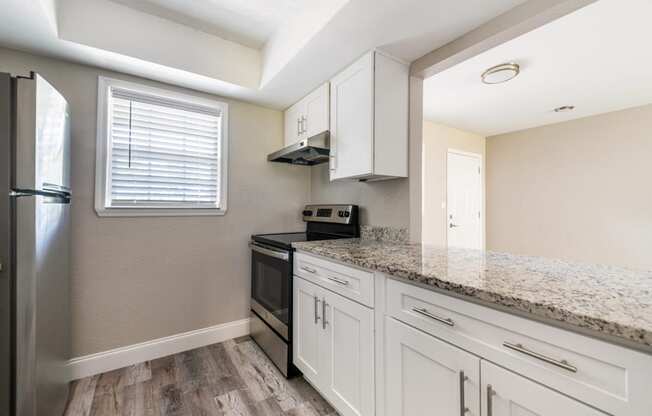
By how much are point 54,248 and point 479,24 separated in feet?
8.28

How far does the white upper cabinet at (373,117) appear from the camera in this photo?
1.70 m

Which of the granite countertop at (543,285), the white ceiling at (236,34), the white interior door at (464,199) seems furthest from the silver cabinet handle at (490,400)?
the white interior door at (464,199)

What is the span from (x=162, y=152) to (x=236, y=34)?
3.48 feet

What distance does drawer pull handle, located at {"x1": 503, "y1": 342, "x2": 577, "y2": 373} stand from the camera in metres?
0.68

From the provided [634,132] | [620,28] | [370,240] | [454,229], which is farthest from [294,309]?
[634,132]

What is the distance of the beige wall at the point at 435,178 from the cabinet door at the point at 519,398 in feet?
10.2

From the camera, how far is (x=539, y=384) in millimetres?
738

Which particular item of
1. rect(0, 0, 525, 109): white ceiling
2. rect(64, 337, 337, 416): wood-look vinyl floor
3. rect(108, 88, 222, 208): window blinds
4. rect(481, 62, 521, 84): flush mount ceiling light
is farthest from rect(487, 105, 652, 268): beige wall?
rect(108, 88, 222, 208): window blinds

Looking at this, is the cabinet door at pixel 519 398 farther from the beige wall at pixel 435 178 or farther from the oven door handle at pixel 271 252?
the beige wall at pixel 435 178

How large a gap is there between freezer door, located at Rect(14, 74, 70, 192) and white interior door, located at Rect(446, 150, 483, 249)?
415 cm

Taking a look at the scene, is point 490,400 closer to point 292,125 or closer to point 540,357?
point 540,357

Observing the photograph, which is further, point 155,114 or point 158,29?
point 155,114

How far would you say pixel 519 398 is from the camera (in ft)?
2.53

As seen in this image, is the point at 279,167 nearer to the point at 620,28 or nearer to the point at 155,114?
the point at 155,114
